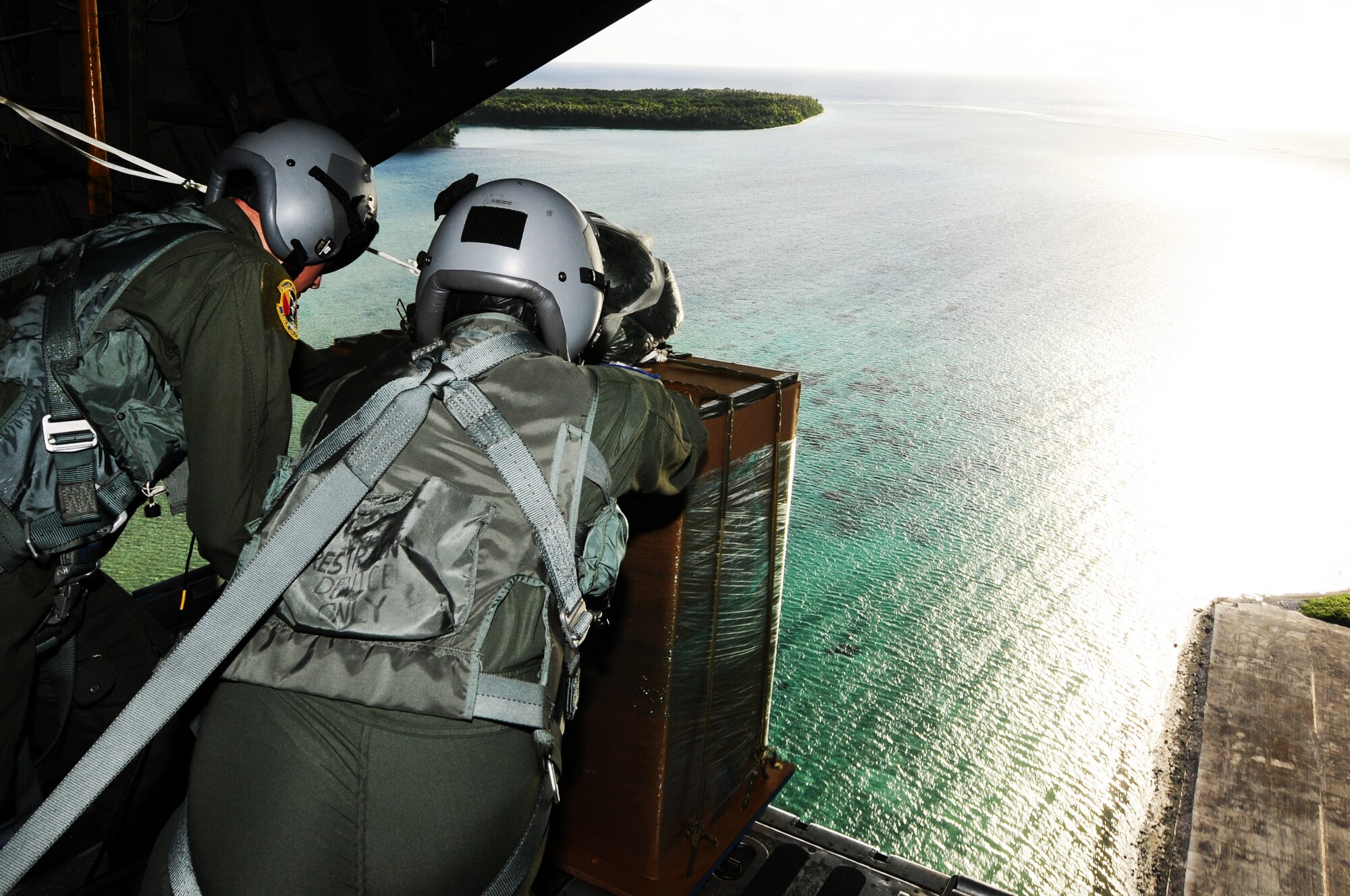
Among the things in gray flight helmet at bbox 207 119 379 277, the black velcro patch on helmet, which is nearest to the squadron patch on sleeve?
gray flight helmet at bbox 207 119 379 277

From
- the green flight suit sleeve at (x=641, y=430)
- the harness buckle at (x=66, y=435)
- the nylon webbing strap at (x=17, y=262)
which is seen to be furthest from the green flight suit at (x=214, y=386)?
the green flight suit sleeve at (x=641, y=430)

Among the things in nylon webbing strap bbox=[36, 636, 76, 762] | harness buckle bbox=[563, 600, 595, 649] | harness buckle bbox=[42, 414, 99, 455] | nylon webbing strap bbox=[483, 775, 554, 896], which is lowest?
nylon webbing strap bbox=[36, 636, 76, 762]

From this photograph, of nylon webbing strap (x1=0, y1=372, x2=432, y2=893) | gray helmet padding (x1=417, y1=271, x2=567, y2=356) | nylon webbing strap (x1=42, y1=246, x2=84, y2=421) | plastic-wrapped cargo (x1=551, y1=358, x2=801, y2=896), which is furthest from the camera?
plastic-wrapped cargo (x1=551, y1=358, x2=801, y2=896)

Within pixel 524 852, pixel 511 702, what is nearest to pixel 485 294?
pixel 511 702

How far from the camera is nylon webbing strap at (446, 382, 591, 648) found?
1072 mm

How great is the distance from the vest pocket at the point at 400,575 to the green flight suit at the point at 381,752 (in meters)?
0.02

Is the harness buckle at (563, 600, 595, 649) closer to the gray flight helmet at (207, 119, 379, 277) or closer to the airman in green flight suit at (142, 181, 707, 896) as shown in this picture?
the airman in green flight suit at (142, 181, 707, 896)

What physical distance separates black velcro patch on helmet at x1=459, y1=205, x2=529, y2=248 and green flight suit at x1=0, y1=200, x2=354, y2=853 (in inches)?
18.1

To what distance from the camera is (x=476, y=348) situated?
114cm

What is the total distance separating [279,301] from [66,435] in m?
0.40

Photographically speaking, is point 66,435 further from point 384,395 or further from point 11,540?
point 384,395

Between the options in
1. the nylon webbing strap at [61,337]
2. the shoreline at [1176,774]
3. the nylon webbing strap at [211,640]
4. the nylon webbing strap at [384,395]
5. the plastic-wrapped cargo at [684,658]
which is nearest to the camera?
the nylon webbing strap at [211,640]

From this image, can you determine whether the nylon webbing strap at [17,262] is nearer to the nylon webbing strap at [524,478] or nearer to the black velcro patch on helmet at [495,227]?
the black velcro patch on helmet at [495,227]

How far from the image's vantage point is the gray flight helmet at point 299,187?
1839mm
